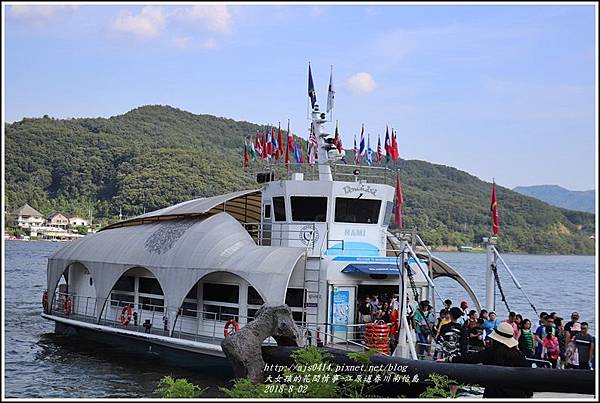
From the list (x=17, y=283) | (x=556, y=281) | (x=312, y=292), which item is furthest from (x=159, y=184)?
(x=312, y=292)

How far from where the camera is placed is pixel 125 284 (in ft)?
77.7

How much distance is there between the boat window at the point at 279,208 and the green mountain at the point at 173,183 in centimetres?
5873

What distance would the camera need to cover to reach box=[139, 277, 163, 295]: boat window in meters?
22.2

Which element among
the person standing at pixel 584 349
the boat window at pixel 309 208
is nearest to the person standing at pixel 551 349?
the person standing at pixel 584 349

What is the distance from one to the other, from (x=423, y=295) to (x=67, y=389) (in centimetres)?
863

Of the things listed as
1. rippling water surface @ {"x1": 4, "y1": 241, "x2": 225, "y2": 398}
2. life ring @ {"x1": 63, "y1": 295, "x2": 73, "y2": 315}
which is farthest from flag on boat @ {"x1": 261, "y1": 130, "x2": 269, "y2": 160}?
life ring @ {"x1": 63, "y1": 295, "x2": 73, "y2": 315}

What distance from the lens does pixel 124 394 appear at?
18.4 m

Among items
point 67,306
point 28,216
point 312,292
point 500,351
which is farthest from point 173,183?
point 500,351

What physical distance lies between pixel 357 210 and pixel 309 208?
1160 millimetres

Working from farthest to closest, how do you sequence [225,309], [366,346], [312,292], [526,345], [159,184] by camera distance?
[159,184] → [225,309] → [312,292] → [366,346] → [526,345]

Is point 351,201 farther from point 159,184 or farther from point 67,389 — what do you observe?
Result: point 159,184

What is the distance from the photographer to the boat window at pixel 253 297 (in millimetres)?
18250

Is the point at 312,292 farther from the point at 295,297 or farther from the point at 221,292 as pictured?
the point at 221,292

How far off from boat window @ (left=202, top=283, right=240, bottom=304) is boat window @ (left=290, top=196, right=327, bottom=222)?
89.2 inches
